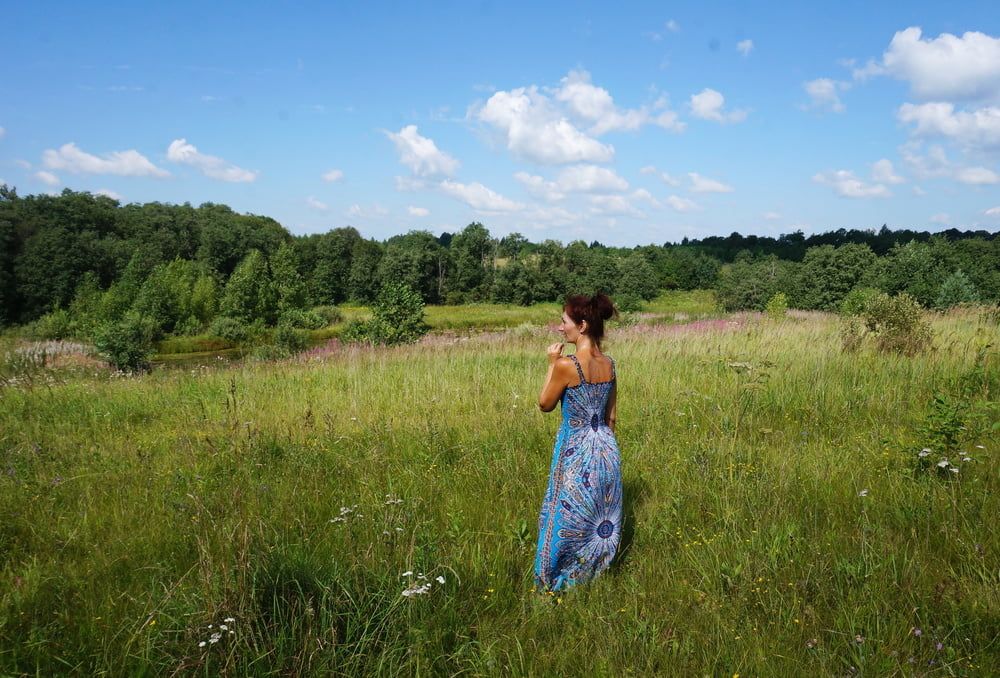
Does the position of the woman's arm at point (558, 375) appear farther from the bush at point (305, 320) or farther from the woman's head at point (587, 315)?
the bush at point (305, 320)

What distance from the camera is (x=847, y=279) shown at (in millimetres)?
46625

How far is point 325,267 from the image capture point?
86375mm

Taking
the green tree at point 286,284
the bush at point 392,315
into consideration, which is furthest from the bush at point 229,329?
the bush at point 392,315

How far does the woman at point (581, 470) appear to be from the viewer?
325cm

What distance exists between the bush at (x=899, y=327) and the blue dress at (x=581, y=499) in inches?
307

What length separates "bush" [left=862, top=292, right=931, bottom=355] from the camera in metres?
8.88

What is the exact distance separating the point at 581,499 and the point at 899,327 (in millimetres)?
8624

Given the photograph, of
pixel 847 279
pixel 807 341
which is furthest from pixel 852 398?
pixel 847 279

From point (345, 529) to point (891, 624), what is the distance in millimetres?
3078

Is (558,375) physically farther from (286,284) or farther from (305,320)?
(286,284)

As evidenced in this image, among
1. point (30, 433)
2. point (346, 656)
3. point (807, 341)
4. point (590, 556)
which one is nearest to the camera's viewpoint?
point (346, 656)

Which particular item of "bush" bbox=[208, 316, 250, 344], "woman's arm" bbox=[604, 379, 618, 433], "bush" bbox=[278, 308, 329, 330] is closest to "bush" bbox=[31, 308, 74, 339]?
"bush" bbox=[208, 316, 250, 344]

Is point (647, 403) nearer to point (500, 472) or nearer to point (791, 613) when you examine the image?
point (500, 472)

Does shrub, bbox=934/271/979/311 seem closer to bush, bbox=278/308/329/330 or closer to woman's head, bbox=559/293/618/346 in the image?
woman's head, bbox=559/293/618/346
